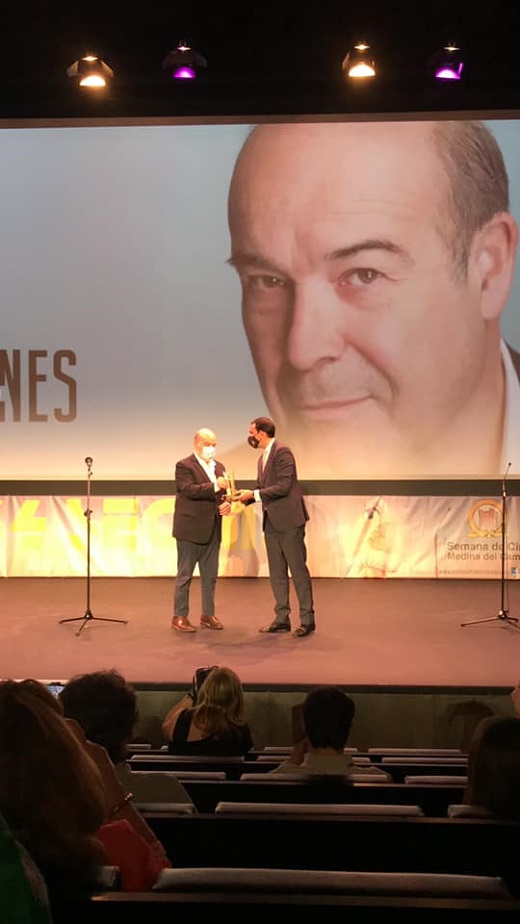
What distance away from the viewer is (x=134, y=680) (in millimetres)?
5773

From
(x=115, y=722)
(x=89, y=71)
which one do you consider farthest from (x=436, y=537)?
(x=115, y=722)

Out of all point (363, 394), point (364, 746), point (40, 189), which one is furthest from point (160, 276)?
point (364, 746)

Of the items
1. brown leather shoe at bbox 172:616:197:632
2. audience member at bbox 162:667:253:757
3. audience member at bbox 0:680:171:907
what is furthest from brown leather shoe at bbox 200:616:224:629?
audience member at bbox 0:680:171:907

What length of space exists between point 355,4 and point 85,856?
7085 mm

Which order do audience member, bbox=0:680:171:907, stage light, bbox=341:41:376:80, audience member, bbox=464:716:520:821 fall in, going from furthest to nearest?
1. stage light, bbox=341:41:376:80
2. audience member, bbox=464:716:520:821
3. audience member, bbox=0:680:171:907

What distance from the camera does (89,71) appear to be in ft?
24.8

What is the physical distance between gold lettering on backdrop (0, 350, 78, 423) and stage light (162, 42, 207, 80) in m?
2.98

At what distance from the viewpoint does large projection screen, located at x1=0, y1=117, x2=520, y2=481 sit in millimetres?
9438

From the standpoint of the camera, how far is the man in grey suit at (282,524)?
6.95 m

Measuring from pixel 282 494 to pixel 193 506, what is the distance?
70 cm

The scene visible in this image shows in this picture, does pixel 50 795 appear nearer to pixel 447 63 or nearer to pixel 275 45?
pixel 275 45

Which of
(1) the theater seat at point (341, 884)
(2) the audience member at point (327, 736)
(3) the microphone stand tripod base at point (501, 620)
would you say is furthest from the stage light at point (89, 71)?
(1) the theater seat at point (341, 884)

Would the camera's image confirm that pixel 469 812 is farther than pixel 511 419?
No

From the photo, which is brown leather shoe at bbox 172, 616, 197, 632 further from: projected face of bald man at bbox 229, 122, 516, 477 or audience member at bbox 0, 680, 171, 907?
audience member at bbox 0, 680, 171, 907
